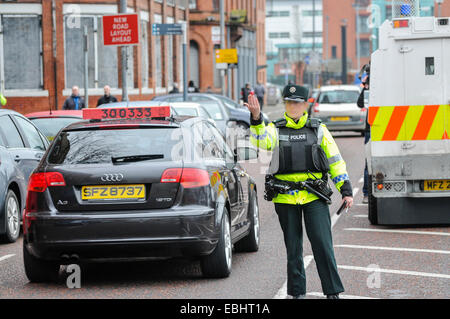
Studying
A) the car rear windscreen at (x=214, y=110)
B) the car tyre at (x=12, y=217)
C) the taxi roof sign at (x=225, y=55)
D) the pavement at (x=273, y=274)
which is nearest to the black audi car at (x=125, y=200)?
the pavement at (x=273, y=274)

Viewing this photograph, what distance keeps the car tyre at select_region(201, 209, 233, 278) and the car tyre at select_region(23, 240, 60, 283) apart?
4.25 feet

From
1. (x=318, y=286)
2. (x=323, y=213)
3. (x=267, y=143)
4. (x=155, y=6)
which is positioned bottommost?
(x=318, y=286)

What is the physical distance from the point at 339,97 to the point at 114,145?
2491 cm

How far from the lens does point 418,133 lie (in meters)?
12.6

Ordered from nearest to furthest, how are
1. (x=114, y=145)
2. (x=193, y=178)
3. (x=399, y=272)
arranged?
(x=193, y=178)
(x=114, y=145)
(x=399, y=272)

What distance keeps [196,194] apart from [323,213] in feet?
4.71

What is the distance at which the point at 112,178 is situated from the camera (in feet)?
28.3

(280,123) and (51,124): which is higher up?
(280,123)

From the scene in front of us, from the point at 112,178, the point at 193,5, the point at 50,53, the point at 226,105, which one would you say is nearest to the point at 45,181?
the point at 112,178

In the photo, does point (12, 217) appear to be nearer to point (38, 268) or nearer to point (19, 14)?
point (38, 268)

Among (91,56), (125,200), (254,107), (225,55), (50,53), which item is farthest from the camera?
(225,55)

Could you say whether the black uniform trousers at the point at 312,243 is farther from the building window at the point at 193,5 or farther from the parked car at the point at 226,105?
the building window at the point at 193,5

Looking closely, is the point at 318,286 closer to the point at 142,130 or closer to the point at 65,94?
the point at 142,130
